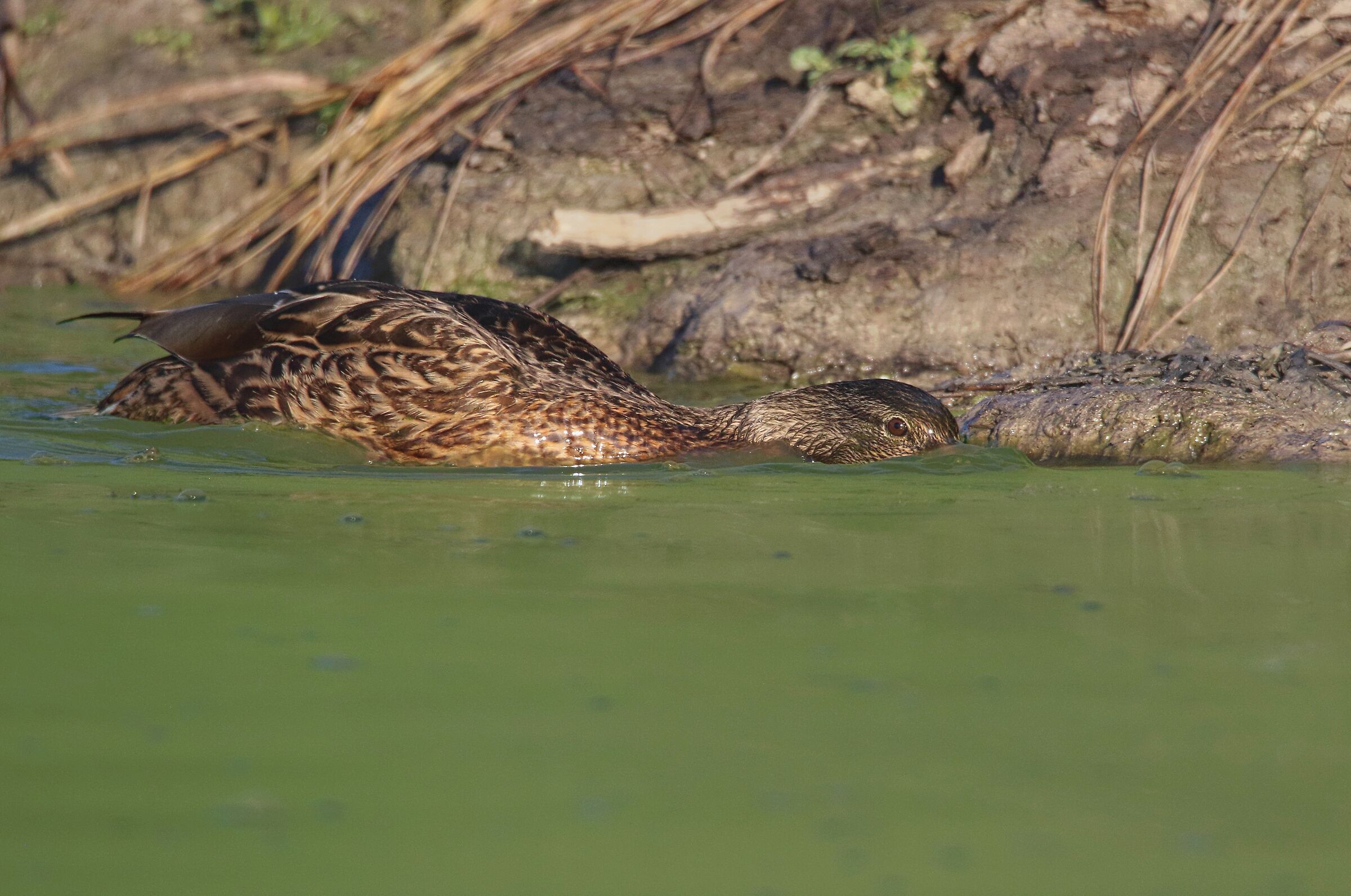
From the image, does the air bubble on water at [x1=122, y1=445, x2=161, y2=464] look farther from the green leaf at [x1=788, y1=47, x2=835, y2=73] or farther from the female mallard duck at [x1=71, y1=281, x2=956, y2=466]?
the green leaf at [x1=788, y1=47, x2=835, y2=73]

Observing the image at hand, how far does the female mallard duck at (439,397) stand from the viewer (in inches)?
240

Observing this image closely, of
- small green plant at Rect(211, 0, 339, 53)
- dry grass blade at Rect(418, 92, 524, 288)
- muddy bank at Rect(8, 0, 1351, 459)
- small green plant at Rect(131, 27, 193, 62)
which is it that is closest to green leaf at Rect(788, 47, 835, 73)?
muddy bank at Rect(8, 0, 1351, 459)

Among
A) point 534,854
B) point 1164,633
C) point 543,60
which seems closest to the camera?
point 534,854

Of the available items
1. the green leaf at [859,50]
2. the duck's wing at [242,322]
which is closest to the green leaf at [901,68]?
the green leaf at [859,50]

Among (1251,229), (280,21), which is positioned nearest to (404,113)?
(280,21)

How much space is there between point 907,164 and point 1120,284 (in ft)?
4.88

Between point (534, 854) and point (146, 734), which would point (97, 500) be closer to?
point (146, 734)

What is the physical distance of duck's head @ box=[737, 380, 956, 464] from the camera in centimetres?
609

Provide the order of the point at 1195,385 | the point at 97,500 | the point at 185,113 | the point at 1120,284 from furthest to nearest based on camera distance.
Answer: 1. the point at 185,113
2. the point at 1120,284
3. the point at 1195,385
4. the point at 97,500

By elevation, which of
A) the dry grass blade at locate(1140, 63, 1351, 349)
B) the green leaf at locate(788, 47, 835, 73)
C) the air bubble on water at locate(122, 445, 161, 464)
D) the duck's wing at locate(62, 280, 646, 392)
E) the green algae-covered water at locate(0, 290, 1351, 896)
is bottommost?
the green algae-covered water at locate(0, 290, 1351, 896)

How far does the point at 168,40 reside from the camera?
38.8ft

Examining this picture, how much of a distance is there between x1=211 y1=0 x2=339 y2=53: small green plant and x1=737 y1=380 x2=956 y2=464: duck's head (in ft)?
21.9

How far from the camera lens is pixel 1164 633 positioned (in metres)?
3.20

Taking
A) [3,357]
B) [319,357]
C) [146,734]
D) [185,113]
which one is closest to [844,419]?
[319,357]
